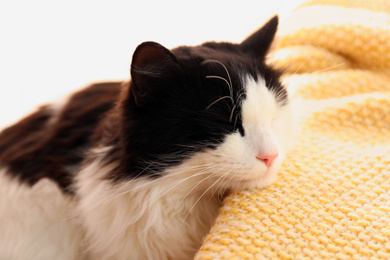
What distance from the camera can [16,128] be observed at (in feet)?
5.10

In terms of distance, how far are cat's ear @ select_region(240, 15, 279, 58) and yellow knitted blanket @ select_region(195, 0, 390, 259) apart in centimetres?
7

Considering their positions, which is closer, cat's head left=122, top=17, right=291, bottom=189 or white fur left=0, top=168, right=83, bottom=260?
cat's head left=122, top=17, right=291, bottom=189

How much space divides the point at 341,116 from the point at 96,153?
94cm

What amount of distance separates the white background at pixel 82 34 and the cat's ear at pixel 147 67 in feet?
3.28

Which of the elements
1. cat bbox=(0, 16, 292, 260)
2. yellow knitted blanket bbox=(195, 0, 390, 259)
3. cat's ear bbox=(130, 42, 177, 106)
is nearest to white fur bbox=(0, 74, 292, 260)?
cat bbox=(0, 16, 292, 260)

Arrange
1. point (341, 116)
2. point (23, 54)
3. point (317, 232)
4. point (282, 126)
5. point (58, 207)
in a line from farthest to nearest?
point (23, 54)
point (341, 116)
point (58, 207)
point (282, 126)
point (317, 232)

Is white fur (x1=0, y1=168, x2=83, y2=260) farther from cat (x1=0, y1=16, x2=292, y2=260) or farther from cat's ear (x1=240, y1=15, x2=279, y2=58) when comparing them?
cat's ear (x1=240, y1=15, x2=279, y2=58)

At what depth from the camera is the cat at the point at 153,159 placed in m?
1.03

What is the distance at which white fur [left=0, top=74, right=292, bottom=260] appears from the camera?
1026 millimetres

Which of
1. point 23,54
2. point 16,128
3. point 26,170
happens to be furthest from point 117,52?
point 26,170

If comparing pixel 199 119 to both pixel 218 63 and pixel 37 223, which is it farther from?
pixel 37 223

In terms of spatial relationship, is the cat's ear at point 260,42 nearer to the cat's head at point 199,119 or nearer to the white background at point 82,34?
the cat's head at point 199,119

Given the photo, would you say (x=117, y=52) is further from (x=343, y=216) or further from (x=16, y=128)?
(x=343, y=216)

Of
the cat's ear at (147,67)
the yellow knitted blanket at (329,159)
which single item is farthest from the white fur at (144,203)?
the cat's ear at (147,67)
